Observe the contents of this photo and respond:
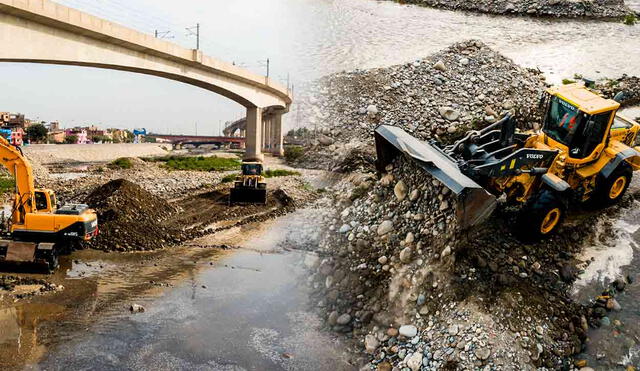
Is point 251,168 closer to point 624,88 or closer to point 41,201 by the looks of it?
point 41,201

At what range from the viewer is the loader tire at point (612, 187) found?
8.62 metres

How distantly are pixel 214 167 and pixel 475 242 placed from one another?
73.6ft

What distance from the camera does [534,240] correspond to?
7.39m

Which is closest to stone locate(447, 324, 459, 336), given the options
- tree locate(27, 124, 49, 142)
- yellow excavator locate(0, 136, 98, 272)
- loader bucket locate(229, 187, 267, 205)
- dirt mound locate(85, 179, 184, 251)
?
yellow excavator locate(0, 136, 98, 272)

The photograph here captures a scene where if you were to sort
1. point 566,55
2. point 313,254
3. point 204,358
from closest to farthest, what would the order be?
point 204,358, point 313,254, point 566,55

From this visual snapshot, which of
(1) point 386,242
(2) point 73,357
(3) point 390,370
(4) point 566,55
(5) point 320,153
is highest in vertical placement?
(4) point 566,55

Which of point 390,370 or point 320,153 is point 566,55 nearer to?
point 320,153

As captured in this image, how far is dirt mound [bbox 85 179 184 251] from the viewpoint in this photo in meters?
12.3

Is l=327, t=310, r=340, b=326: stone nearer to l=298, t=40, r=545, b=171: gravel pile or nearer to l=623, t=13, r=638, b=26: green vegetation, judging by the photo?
l=298, t=40, r=545, b=171: gravel pile

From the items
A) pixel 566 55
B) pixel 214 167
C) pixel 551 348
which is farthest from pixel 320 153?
pixel 214 167

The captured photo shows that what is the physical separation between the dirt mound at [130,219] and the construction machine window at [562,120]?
890 centimetres

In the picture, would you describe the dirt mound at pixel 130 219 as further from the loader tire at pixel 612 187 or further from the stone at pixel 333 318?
the loader tire at pixel 612 187

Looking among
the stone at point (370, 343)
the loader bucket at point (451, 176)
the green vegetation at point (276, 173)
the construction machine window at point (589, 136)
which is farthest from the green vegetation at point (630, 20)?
the stone at point (370, 343)

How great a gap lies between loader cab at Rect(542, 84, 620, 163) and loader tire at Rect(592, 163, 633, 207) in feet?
1.87
